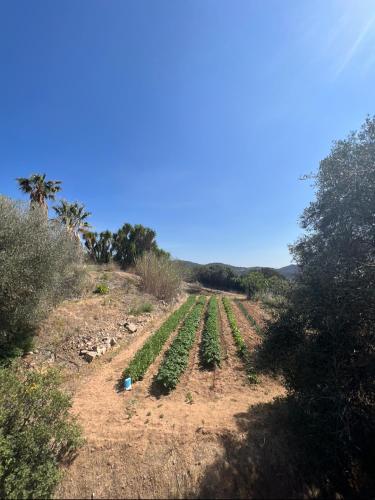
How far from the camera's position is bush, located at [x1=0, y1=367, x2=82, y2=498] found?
11.7 ft

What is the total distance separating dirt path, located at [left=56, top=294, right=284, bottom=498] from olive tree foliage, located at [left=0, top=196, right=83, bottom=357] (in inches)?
141

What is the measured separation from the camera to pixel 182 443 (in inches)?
193

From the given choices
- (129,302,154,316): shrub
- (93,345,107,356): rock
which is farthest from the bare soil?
(129,302,154,316): shrub

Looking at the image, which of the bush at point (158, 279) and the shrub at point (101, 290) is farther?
the bush at point (158, 279)

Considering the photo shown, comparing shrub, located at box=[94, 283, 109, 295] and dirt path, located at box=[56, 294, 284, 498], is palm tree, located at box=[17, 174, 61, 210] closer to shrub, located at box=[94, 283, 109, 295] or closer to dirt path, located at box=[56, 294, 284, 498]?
shrub, located at box=[94, 283, 109, 295]

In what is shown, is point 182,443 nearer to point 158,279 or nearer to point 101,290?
point 101,290

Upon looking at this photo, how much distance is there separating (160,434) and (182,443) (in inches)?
25.4

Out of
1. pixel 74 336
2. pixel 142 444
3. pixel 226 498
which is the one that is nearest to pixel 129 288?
pixel 74 336

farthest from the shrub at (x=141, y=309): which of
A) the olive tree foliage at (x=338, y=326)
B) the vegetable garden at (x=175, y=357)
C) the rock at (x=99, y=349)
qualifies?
the olive tree foliage at (x=338, y=326)

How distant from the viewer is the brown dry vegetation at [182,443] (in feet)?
12.7

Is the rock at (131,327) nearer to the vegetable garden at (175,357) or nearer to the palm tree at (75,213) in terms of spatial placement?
the vegetable garden at (175,357)

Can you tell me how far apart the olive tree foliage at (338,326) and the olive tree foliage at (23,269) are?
29.1ft

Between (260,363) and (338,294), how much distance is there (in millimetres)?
2775

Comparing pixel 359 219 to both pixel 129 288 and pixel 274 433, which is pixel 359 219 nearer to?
pixel 274 433
